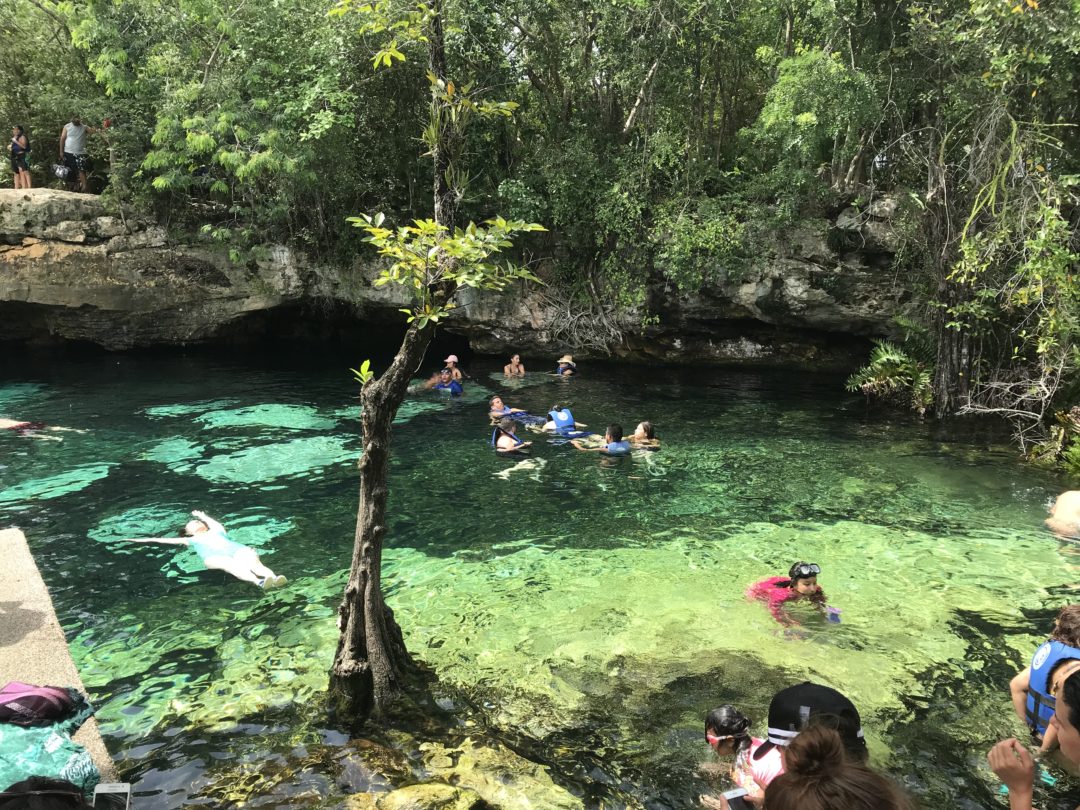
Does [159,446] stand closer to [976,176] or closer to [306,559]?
[306,559]

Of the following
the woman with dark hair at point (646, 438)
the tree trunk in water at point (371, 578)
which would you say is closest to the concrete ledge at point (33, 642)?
the tree trunk in water at point (371, 578)

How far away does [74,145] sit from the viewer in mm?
19500

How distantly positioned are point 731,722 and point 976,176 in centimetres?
1204

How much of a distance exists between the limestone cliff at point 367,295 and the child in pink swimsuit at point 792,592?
12.2 metres

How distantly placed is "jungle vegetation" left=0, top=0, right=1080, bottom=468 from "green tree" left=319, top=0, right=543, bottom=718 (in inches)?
283

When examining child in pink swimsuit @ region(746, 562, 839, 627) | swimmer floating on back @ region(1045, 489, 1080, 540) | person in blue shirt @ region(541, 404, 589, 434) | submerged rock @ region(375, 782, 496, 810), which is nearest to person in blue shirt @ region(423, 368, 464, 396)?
person in blue shirt @ region(541, 404, 589, 434)

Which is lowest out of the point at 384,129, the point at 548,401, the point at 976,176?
the point at 548,401

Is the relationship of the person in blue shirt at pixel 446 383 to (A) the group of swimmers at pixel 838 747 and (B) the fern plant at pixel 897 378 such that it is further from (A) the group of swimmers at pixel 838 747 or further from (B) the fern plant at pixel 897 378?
(A) the group of swimmers at pixel 838 747

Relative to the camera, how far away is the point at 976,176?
Result: 12.5 m

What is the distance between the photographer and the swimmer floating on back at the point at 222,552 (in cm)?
737

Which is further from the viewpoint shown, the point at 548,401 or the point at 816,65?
the point at 548,401

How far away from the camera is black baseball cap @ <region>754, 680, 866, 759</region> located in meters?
3.46

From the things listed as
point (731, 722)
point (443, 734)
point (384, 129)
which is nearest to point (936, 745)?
point (731, 722)

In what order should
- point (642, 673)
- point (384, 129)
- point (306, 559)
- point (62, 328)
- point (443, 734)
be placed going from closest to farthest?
point (443, 734) → point (642, 673) → point (306, 559) → point (384, 129) → point (62, 328)
